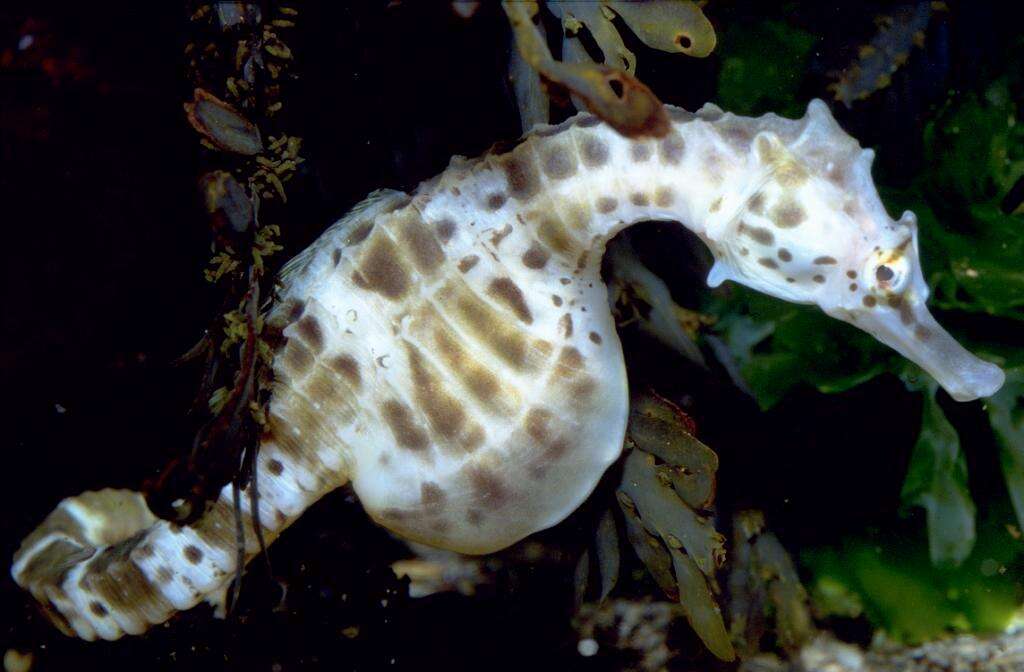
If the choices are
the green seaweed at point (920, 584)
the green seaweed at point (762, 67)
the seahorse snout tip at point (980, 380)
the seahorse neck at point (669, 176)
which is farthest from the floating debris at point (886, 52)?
the green seaweed at point (920, 584)

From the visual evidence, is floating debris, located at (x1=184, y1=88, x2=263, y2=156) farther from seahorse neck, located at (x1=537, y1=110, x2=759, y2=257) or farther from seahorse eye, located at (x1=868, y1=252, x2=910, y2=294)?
seahorse eye, located at (x1=868, y1=252, x2=910, y2=294)

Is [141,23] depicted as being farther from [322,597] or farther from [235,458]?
[322,597]

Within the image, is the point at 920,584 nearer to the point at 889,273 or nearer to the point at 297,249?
the point at 889,273

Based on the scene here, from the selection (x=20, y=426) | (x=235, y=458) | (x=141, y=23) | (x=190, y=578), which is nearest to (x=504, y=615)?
(x=190, y=578)

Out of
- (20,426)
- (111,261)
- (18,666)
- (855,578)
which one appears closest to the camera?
(111,261)

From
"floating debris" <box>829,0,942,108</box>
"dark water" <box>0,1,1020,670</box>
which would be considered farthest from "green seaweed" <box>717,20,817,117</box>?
"floating debris" <box>829,0,942,108</box>

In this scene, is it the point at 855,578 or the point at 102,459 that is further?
the point at 855,578

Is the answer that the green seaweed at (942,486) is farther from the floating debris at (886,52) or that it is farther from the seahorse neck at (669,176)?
the seahorse neck at (669,176)
